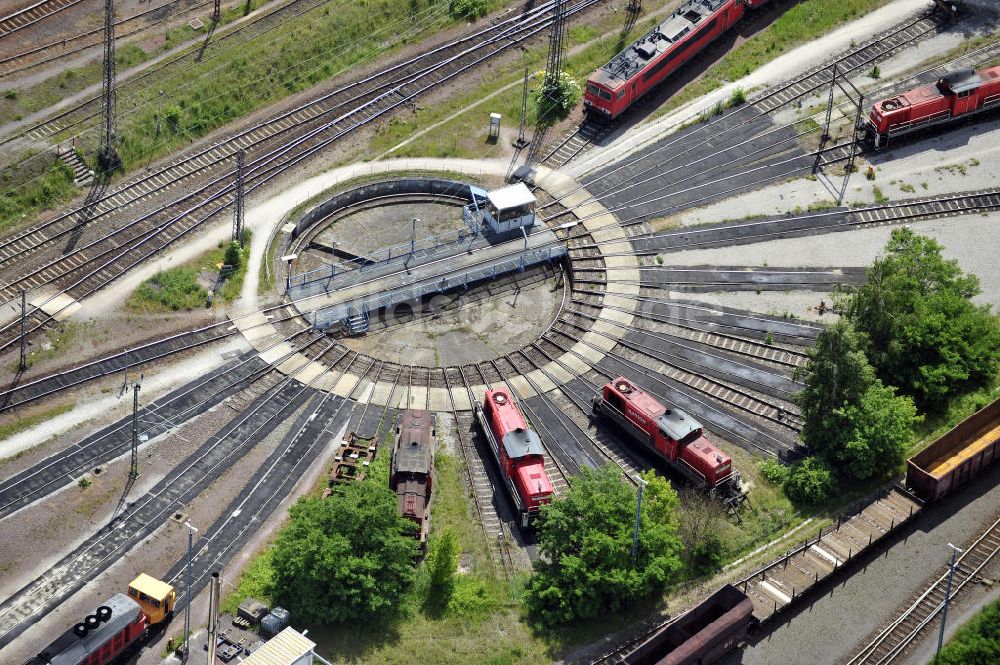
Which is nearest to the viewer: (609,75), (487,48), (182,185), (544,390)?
(544,390)

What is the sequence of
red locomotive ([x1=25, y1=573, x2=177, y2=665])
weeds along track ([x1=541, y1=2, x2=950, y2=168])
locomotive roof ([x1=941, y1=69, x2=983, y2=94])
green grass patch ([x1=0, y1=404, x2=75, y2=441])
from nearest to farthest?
1. red locomotive ([x1=25, y1=573, x2=177, y2=665])
2. green grass patch ([x1=0, y1=404, x2=75, y2=441])
3. locomotive roof ([x1=941, y1=69, x2=983, y2=94])
4. weeds along track ([x1=541, y1=2, x2=950, y2=168])

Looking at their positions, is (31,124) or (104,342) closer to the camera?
(104,342)

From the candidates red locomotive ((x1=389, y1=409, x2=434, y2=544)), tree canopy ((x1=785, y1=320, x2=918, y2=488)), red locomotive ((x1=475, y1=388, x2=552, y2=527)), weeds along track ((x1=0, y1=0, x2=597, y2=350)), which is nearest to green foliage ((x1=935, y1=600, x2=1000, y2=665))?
tree canopy ((x1=785, y1=320, x2=918, y2=488))

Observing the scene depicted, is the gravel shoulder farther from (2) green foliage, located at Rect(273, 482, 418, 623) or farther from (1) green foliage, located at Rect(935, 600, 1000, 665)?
(2) green foliage, located at Rect(273, 482, 418, 623)

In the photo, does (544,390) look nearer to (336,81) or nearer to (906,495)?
(906,495)

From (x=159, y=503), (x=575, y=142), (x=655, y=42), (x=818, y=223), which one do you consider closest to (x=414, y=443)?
(x=159, y=503)

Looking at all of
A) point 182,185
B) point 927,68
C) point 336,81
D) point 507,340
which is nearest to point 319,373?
point 507,340
